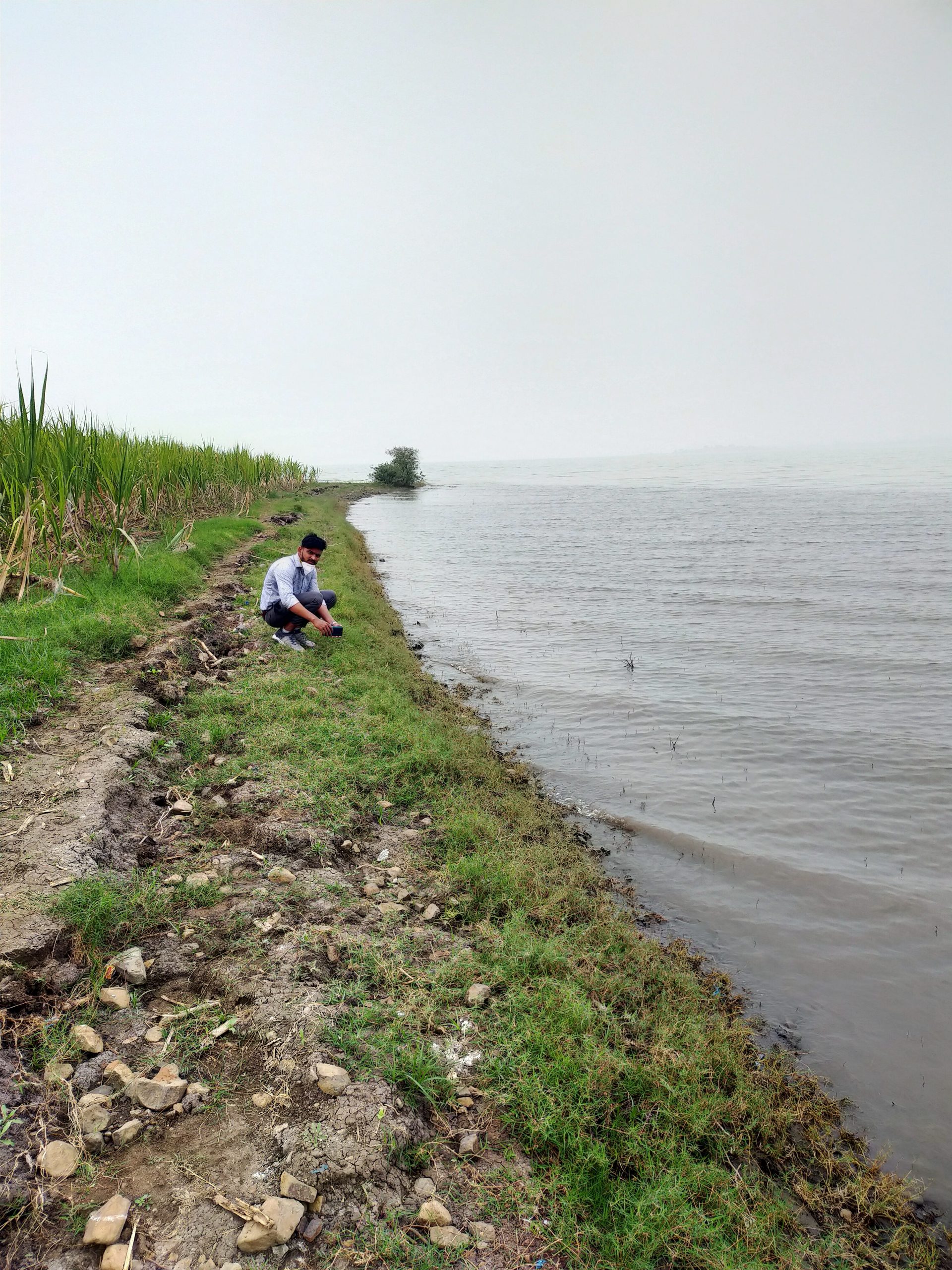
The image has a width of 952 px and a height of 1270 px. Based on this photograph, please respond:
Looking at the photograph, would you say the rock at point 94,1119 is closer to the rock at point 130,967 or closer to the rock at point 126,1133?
the rock at point 126,1133

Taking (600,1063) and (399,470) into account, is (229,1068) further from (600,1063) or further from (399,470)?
(399,470)

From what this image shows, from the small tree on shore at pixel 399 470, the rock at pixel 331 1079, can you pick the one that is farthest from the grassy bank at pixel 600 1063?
the small tree on shore at pixel 399 470

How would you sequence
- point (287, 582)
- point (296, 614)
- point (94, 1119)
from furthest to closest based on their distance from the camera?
point (296, 614)
point (287, 582)
point (94, 1119)

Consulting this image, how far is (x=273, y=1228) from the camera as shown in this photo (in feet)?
7.97

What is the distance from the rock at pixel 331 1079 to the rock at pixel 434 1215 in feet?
1.96

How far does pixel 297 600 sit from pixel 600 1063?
302 inches

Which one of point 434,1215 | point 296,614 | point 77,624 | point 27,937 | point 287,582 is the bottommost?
point 434,1215

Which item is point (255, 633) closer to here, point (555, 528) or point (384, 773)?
point (384, 773)

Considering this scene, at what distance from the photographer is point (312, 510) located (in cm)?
3525

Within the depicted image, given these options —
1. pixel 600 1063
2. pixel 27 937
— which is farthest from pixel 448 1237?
pixel 27 937

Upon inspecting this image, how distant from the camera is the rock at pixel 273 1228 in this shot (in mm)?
2385

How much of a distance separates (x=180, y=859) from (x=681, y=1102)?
3.65 metres

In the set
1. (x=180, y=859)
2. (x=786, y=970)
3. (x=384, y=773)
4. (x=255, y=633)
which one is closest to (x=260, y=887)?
(x=180, y=859)

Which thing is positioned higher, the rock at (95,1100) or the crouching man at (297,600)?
the crouching man at (297,600)
